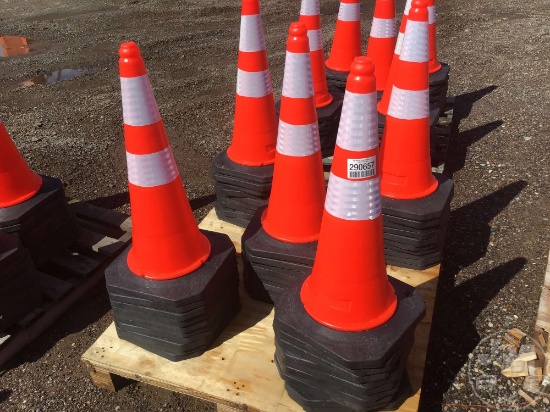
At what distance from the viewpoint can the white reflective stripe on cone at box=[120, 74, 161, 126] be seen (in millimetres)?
2465

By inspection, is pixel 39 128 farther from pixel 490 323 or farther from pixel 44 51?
pixel 490 323

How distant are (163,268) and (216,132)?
401cm

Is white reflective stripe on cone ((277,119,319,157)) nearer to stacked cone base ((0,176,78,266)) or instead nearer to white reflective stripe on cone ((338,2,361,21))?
stacked cone base ((0,176,78,266))

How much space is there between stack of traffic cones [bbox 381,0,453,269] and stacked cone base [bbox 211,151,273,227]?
896mm

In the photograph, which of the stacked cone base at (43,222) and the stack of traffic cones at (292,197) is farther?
the stacked cone base at (43,222)

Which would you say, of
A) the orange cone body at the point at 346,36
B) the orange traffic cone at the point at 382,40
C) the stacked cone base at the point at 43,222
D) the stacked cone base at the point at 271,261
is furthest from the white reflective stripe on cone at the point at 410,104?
the stacked cone base at the point at 43,222

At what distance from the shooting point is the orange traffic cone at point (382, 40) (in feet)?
16.2

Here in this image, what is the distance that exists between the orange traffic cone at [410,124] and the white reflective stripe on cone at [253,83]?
0.93m

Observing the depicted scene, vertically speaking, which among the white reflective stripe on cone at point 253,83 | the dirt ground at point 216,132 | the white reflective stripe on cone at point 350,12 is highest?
the white reflective stripe on cone at point 350,12

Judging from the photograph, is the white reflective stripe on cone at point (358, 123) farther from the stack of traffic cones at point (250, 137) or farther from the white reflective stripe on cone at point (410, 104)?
the stack of traffic cones at point (250, 137)

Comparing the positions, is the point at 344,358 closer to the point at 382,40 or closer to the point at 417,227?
the point at 417,227

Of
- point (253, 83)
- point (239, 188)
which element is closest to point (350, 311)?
point (239, 188)

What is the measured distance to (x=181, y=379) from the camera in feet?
9.33

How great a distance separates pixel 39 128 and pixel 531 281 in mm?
6212
